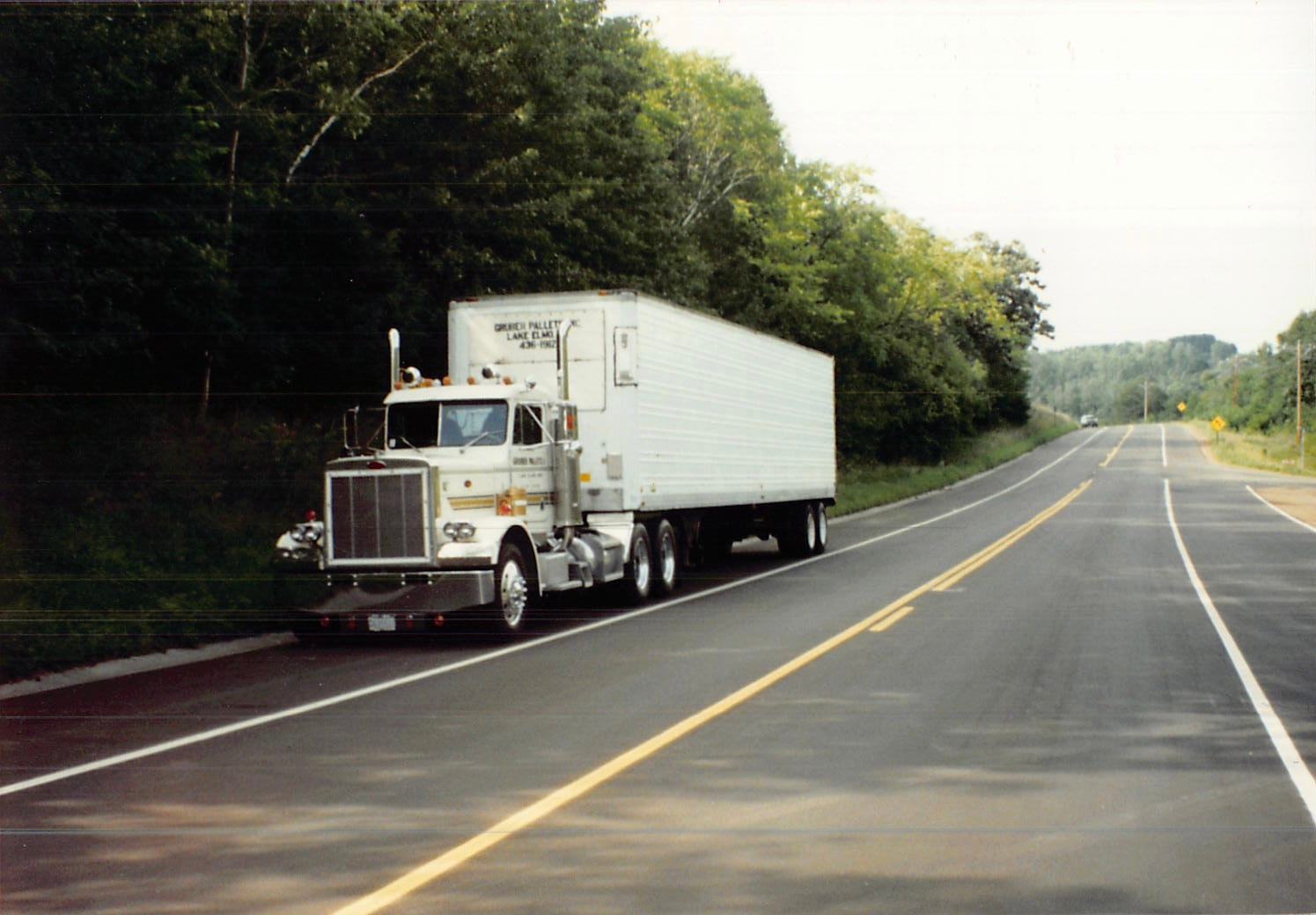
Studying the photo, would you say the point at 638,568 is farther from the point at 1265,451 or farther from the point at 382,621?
the point at 1265,451

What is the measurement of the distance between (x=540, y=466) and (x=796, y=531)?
11012 millimetres

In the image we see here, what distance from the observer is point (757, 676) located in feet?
38.2

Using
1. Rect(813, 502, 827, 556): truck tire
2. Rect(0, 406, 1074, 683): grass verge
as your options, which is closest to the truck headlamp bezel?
Rect(0, 406, 1074, 683): grass verge

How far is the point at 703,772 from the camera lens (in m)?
7.94

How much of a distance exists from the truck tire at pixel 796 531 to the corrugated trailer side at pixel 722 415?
1.23 feet

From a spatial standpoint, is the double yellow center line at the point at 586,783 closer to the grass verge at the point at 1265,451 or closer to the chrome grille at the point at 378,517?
the chrome grille at the point at 378,517

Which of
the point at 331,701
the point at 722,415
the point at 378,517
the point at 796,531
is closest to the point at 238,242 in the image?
the point at 722,415

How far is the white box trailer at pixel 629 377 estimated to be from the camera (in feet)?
59.0

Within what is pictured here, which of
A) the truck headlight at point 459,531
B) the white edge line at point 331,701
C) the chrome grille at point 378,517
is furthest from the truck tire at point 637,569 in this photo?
the chrome grille at point 378,517

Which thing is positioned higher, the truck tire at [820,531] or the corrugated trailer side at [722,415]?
the corrugated trailer side at [722,415]

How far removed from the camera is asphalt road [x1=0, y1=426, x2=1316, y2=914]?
581cm

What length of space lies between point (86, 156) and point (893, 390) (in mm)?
46406

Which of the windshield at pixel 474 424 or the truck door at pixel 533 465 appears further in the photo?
the truck door at pixel 533 465

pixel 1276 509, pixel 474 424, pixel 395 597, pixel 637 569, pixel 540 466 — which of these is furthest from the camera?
pixel 1276 509
